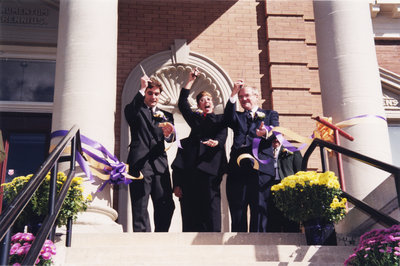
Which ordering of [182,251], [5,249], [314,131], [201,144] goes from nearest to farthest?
[5,249]
[182,251]
[201,144]
[314,131]

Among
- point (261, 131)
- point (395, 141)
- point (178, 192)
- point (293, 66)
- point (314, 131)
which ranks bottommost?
point (178, 192)

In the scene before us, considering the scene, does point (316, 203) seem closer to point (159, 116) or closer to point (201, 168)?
point (201, 168)

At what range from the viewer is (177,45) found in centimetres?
1024

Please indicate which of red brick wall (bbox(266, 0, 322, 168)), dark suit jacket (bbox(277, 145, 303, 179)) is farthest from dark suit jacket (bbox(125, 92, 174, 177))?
red brick wall (bbox(266, 0, 322, 168))

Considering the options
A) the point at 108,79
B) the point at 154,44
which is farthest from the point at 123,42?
the point at 108,79

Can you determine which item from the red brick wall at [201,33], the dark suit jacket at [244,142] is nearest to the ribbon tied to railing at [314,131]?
the dark suit jacket at [244,142]

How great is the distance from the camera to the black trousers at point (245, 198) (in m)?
6.23

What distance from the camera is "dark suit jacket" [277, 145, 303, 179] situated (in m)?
7.07

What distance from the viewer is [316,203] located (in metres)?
5.70

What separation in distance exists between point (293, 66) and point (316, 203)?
5.06 meters

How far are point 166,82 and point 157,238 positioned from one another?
5187 millimetres

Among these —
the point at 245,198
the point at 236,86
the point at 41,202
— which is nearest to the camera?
the point at 41,202

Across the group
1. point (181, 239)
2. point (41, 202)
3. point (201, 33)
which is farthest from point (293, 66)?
point (41, 202)

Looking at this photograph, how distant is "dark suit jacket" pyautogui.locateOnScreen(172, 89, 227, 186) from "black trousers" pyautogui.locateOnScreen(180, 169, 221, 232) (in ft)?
0.38
